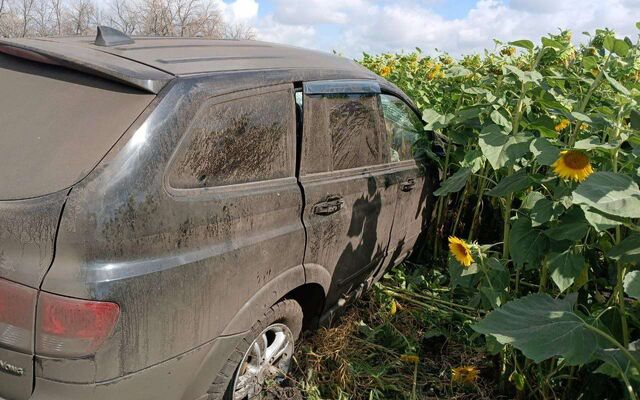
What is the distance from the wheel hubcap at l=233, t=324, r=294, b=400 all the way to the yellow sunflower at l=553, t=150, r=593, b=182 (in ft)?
4.76

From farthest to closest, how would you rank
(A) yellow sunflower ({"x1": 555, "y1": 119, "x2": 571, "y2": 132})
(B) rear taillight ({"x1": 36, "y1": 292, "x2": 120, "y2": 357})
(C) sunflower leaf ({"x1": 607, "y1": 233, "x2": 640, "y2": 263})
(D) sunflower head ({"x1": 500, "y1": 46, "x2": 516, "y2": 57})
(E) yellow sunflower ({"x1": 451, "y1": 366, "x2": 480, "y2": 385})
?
1. (D) sunflower head ({"x1": 500, "y1": 46, "x2": 516, "y2": 57})
2. (A) yellow sunflower ({"x1": 555, "y1": 119, "x2": 571, "y2": 132})
3. (E) yellow sunflower ({"x1": 451, "y1": 366, "x2": 480, "y2": 385})
4. (C) sunflower leaf ({"x1": 607, "y1": 233, "x2": 640, "y2": 263})
5. (B) rear taillight ({"x1": 36, "y1": 292, "x2": 120, "y2": 357})

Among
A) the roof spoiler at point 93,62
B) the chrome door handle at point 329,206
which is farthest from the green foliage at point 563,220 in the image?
the roof spoiler at point 93,62

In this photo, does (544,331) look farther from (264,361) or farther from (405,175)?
(405,175)

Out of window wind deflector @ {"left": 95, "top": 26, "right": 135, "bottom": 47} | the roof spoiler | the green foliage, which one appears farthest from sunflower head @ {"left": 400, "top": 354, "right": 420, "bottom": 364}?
window wind deflector @ {"left": 95, "top": 26, "right": 135, "bottom": 47}

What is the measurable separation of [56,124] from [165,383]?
3.27 ft

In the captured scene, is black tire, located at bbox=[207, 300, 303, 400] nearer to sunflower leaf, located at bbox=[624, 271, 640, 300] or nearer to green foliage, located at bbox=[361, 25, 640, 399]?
green foliage, located at bbox=[361, 25, 640, 399]

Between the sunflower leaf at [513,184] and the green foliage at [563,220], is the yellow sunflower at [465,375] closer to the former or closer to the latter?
the green foliage at [563,220]

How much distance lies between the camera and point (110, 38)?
8.16ft

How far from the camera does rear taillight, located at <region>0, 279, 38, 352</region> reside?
5.91ft

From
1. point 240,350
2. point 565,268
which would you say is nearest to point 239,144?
point 240,350

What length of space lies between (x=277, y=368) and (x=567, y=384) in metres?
1.42

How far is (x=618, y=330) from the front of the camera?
2.52 metres

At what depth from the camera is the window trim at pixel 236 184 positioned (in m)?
2.05

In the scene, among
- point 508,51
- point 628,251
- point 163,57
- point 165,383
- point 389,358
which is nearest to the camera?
point 165,383
